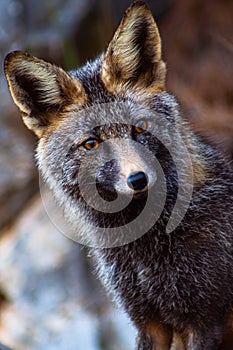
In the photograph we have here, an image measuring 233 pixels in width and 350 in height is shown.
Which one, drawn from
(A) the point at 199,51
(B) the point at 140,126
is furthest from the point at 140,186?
(A) the point at 199,51

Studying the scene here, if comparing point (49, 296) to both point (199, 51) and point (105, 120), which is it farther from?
point (105, 120)

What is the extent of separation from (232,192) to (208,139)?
60cm

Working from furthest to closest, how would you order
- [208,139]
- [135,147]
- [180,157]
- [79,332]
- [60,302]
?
[60,302] → [79,332] → [208,139] → [180,157] → [135,147]

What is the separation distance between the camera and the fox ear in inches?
198

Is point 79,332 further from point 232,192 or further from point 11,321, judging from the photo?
point 232,192

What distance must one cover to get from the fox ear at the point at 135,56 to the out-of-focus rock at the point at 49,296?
16.3ft

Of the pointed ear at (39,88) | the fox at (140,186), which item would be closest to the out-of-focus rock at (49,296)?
the fox at (140,186)

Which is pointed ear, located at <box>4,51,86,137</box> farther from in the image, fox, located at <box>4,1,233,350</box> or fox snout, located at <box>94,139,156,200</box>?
fox snout, located at <box>94,139,156,200</box>

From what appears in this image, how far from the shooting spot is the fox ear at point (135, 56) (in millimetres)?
5039

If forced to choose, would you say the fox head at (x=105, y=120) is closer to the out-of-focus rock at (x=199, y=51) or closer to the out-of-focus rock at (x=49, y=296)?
the out-of-focus rock at (x=199, y=51)

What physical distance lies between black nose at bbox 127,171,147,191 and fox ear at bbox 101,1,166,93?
862 millimetres

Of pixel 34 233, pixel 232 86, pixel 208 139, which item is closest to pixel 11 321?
pixel 34 233

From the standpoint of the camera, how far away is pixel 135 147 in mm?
4762

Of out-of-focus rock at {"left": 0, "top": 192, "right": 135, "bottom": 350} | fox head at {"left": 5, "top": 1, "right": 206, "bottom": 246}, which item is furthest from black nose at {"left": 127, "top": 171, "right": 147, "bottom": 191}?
out-of-focus rock at {"left": 0, "top": 192, "right": 135, "bottom": 350}
